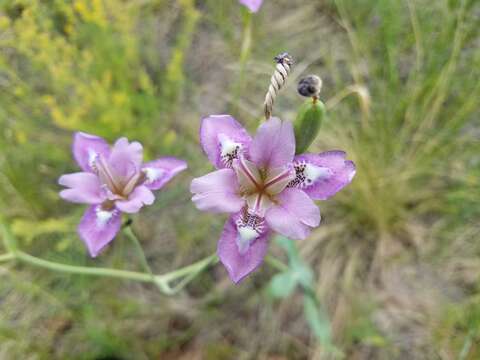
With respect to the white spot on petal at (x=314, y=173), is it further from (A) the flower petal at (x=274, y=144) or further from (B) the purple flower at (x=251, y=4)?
(B) the purple flower at (x=251, y=4)

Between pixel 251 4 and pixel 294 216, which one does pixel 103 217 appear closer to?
pixel 294 216

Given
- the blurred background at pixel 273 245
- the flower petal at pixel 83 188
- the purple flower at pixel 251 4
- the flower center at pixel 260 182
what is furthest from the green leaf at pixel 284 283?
the purple flower at pixel 251 4

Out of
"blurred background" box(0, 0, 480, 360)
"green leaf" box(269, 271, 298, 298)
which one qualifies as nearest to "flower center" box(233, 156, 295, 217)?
"green leaf" box(269, 271, 298, 298)

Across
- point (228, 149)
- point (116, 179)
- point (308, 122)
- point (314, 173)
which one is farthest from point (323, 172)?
point (116, 179)

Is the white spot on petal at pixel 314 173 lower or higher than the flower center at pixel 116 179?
higher

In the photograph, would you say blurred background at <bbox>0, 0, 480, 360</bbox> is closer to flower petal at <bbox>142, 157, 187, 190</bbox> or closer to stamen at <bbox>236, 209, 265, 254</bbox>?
flower petal at <bbox>142, 157, 187, 190</bbox>

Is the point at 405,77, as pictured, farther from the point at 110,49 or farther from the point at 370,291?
the point at 110,49
